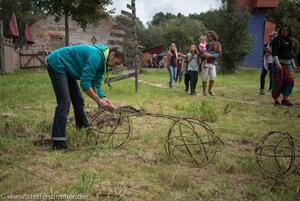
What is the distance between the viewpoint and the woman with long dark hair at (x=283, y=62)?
980 centimetres

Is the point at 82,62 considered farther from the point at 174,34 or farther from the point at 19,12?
the point at 174,34

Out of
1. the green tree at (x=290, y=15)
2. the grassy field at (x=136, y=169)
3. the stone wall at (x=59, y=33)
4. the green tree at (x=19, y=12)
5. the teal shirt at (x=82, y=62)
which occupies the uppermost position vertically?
the green tree at (x=19, y=12)

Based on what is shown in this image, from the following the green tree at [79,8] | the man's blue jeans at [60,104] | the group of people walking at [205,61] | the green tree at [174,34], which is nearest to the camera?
the man's blue jeans at [60,104]

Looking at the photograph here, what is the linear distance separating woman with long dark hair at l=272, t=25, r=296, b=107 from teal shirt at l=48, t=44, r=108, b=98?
5.48m

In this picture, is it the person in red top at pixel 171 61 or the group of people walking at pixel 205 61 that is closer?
the group of people walking at pixel 205 61

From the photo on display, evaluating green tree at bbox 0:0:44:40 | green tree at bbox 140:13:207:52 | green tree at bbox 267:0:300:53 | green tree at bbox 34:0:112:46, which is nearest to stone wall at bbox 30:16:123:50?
green tree at bbox 267:0:300:53

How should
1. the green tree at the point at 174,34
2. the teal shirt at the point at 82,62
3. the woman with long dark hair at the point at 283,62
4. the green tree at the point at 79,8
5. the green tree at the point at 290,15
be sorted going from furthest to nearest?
the green tree at the point at 174,34
the green tree at the point at 290,15
the green tree at the point at 79,8
the woman with long dark hair at the point at 283,62
the teal shirt at the point at 82,62

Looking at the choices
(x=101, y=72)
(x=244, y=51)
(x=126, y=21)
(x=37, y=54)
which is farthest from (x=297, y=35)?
(x=101, y=72)

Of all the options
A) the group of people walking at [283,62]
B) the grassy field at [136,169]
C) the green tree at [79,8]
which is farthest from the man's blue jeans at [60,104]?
the green tree at [79,8]

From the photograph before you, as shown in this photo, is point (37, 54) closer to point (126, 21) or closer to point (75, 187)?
point (126, 21)

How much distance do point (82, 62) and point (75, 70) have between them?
147 mm

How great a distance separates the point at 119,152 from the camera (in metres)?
5.27

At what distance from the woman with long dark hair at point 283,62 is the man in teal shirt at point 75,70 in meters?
5.48

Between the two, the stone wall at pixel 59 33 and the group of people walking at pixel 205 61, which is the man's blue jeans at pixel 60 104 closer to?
the group of people walking at pixel 205 61
